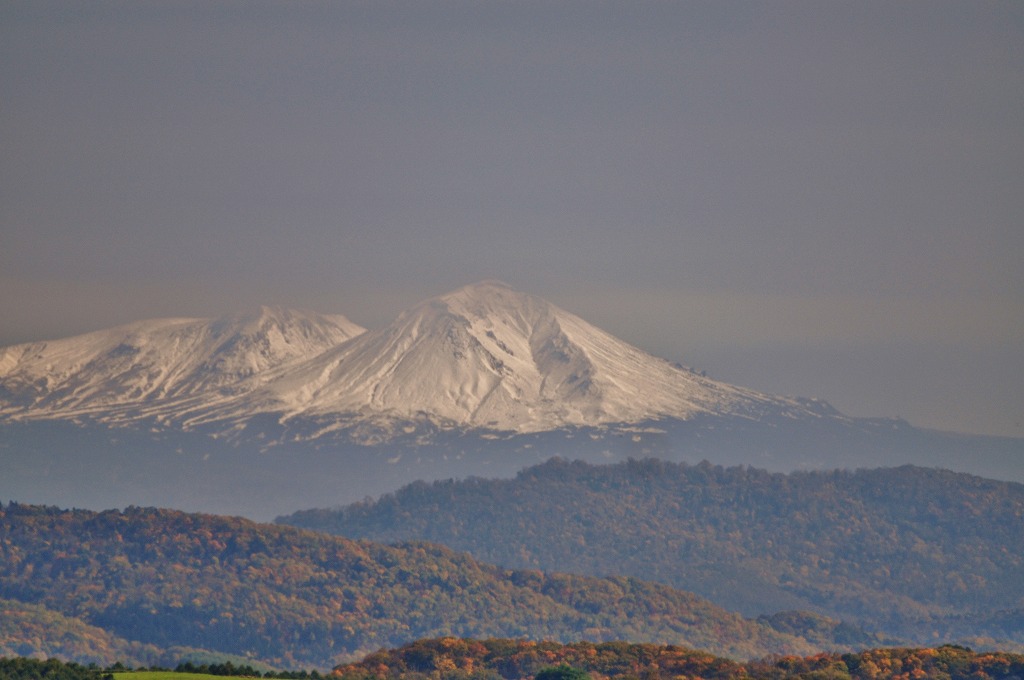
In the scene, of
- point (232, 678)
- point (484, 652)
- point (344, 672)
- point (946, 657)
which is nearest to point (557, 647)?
point (484, 652)

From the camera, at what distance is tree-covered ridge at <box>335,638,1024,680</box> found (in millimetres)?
160375

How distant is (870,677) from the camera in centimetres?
16012

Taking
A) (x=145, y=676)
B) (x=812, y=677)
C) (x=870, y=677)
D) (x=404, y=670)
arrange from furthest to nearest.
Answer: (x=404, y=670), (x=870, y=677), (x=812, y=677), (x=145, y=676)

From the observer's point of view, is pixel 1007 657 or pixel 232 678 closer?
pixel 232 678

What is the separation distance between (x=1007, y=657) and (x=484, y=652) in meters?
41.0

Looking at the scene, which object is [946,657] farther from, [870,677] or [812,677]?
[812,677]

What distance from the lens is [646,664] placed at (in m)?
171

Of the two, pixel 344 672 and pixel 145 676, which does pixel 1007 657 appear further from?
pixel 145 676

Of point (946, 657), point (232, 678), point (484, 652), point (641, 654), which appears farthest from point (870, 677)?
point (232, 678)

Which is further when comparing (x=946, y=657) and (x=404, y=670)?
(x=404, y=670)

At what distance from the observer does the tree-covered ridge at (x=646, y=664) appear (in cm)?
16038

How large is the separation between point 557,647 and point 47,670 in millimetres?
62050

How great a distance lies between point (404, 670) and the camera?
174 meters

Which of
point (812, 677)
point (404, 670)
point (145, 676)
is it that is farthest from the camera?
point (404, 670)
